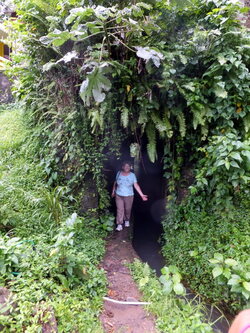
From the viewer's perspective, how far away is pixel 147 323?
2768 mm

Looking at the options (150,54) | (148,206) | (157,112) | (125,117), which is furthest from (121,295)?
(150,54)

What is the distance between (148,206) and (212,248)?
2.86 m

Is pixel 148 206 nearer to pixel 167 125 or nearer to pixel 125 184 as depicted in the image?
pixel 125 184

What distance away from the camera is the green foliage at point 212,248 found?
9.68ft

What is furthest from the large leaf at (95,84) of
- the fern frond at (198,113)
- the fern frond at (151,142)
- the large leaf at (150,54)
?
the fern frond at (198,113)

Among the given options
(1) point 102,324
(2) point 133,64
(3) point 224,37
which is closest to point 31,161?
(2) point 133,64

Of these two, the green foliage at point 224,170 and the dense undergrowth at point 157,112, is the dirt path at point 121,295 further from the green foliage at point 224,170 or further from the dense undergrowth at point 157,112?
the green foliage at point 224,170

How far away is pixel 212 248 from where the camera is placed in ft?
11.5

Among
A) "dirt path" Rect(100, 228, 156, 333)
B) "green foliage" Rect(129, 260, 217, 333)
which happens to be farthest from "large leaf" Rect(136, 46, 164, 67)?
"dirt path" Rect(100, 228, 156, 333)

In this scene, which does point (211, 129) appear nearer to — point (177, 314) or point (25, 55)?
point (177, 314)

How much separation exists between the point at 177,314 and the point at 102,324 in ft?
3.06

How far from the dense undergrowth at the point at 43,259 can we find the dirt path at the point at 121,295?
0.19 metres

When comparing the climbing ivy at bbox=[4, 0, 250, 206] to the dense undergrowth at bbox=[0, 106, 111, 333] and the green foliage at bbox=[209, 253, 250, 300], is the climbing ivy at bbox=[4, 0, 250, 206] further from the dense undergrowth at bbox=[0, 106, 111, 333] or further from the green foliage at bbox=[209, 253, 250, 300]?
the green foliage at bbox=[209, 253, 250, 300]

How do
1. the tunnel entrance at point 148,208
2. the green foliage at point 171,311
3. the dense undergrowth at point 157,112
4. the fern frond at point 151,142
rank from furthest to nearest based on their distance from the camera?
1. the tunnel entrance at point 148,208
2. the fern frond at point 151,142
3. the dense undergrowth at point 157,112
4. the green foliage at point 171,311
